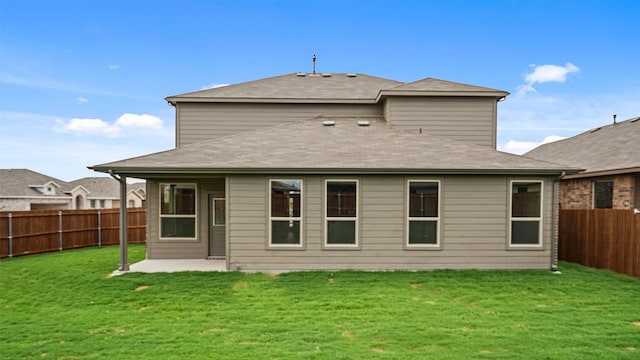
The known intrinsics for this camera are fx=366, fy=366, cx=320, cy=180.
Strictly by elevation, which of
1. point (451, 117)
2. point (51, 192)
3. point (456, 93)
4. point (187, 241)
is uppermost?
point (456, 93)

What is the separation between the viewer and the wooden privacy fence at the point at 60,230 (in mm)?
11609

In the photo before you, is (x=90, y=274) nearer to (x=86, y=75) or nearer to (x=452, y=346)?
(x=452, y=346)

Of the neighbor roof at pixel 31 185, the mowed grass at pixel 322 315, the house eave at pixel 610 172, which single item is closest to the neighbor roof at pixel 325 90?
the house eave at pixel 610 172

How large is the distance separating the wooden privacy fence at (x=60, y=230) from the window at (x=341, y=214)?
10.0 meters

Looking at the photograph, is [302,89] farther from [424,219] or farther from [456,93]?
[424,219]

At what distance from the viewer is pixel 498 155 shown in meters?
9.26

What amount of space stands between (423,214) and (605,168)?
22.7ft

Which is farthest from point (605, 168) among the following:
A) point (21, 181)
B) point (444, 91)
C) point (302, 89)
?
point (21, 181)

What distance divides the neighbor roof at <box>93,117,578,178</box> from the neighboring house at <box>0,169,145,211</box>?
2857 centimetres

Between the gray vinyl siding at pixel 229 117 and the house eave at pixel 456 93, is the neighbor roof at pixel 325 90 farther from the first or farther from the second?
the gray vinyl siding at pixel 229 117

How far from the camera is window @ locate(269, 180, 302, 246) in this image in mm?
8711

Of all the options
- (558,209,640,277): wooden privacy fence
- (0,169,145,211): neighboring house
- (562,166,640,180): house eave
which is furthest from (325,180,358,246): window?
(0,169,145,211): neighboring house

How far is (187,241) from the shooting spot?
1015 centimetres

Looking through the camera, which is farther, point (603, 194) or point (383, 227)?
point (603, 194)
